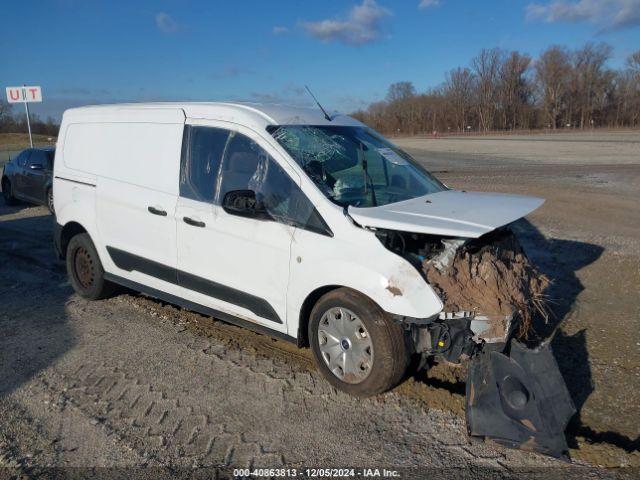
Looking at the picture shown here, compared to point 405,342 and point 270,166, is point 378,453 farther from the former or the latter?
point 270,166

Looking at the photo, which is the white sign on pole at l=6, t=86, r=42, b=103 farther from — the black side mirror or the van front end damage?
the van front end damage

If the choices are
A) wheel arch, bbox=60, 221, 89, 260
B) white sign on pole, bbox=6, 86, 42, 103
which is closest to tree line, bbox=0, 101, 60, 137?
white sign on pole, bbox=6, 86, 42, 103

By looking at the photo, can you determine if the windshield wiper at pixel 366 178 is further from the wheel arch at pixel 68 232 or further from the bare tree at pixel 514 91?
the bare tree at pixel 514 91

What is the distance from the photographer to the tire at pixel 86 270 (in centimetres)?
591

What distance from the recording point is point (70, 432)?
361 cm

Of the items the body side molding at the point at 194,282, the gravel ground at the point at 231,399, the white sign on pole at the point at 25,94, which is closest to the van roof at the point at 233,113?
the body side molding at the point at 194,282

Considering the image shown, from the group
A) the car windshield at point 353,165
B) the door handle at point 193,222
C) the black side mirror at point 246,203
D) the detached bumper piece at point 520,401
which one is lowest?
the detached bumper piece at point 520,401

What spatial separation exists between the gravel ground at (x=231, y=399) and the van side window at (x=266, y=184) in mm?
1292

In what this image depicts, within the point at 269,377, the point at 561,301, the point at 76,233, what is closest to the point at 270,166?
the point at 269,377

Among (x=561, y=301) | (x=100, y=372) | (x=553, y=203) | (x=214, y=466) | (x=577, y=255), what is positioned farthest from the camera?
(x=553, y=203)

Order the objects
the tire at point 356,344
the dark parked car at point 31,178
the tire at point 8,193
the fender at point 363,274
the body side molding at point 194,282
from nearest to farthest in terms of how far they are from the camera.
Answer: the fender at point 363,274 → the tire at point 356,344 → the body side molding at point 194,282 → the dark parked car at point 31,178 → the tire at point 8,193

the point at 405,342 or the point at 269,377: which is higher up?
the point at 405,342

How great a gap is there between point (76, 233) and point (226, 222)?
266cm

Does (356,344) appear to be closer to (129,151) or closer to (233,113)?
(233,113)
